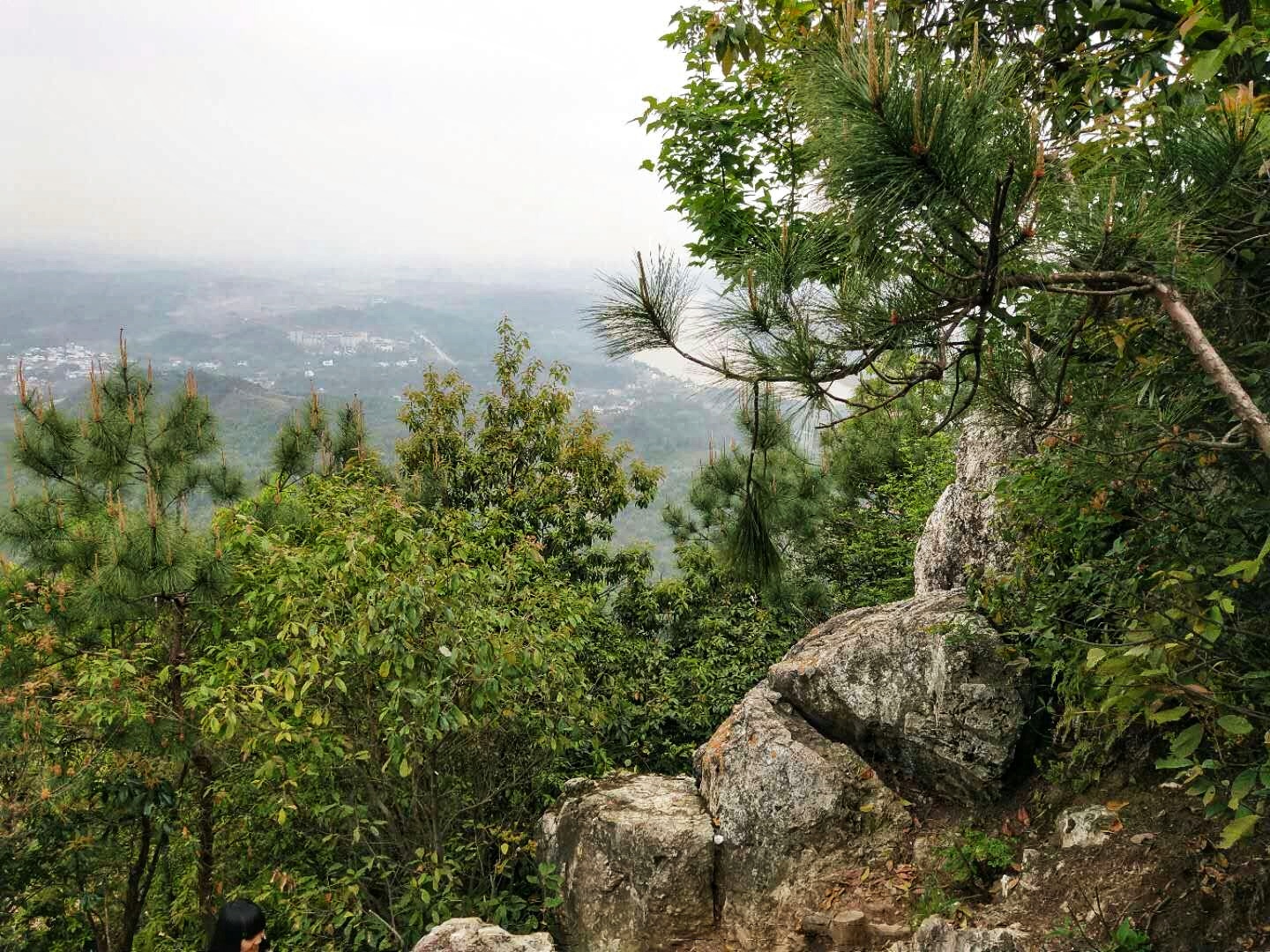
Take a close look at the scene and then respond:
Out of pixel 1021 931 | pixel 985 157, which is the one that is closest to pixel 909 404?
pixel 1021 931

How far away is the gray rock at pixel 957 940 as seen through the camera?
3566 mm

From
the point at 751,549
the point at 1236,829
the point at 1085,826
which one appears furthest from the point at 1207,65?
the point at 1085,826

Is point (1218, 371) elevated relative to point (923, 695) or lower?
elevated

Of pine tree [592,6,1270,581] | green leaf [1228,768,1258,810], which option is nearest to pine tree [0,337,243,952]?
pine tree [592,6,1270,581]

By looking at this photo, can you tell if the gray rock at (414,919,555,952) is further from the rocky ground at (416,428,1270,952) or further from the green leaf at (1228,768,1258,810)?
the green leaf at (1228,768,1258,810)

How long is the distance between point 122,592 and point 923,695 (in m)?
6.34

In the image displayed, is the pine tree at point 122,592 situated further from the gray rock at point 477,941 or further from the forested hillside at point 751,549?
the gray rock at point 477,941

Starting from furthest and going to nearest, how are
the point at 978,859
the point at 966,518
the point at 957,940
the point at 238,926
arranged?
the point at 966,518
the point at 978,859
the point at 238,926
the point at 957,940

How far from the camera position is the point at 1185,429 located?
10.7 feet

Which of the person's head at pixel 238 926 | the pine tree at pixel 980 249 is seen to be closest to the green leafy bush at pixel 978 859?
the pine tree at pixel 980 249

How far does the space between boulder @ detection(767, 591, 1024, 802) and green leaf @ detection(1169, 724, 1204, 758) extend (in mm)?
2472

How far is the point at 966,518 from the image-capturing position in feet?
22.0

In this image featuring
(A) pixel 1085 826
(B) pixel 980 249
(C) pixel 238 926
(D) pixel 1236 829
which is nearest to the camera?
(D) pixel 1236 829

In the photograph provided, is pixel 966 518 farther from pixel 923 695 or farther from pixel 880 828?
pixel 880 828
